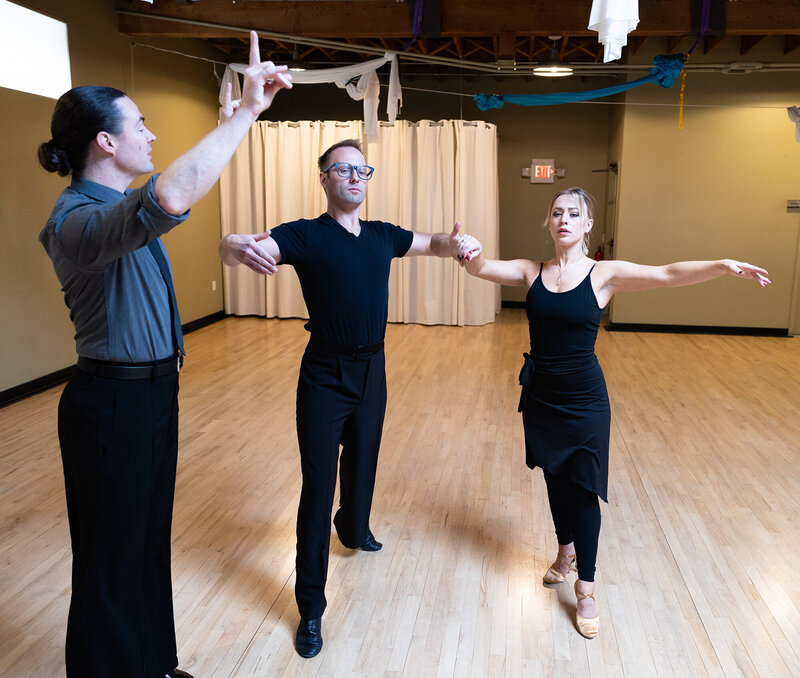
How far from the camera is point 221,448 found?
3.81 meters

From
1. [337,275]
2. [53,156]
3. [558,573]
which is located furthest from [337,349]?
[558,573]

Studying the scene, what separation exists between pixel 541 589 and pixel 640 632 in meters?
0.37

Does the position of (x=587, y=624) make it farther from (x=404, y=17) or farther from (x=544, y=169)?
(x=544, y=169)

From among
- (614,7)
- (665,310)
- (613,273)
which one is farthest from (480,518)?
(665,310)

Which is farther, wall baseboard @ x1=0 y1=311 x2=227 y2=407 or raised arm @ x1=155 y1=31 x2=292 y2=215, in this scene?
wall baseboard @ x1=0 y1=311 x2=227 y2=407

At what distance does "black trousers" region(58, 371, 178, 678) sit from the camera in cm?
151

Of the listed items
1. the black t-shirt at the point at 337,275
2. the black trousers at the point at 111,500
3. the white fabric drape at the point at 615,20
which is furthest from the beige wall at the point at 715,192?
the black trousers at the point at 111,500

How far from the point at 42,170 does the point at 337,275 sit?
149 inches

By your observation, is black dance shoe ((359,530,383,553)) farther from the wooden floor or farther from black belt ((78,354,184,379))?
black belt ((78,354,184,379))

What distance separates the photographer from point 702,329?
728 cm

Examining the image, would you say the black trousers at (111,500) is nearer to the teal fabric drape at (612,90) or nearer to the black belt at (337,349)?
the black belt at (337,349)

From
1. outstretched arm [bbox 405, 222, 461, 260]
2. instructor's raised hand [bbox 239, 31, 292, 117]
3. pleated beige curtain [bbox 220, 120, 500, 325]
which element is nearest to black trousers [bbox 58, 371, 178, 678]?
A: instructor's raised hand [bbox 239, 31, 292, 117]

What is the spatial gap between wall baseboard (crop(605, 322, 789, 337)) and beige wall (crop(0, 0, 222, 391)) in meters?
4.69

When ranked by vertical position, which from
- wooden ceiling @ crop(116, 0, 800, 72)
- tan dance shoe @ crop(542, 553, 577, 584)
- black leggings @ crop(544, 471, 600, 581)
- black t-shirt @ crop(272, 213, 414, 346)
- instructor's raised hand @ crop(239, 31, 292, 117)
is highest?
wooden ceiling @ crop(116, 0, 800, 72)
